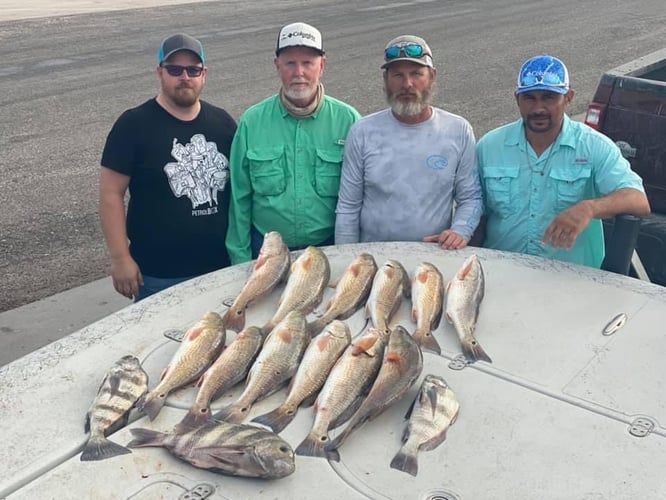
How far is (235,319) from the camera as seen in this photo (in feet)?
11.6

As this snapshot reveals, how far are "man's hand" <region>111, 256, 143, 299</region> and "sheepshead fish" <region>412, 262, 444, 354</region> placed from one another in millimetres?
1666

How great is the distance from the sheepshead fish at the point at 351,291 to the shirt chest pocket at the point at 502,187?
0.87m

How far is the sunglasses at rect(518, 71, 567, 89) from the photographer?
4.02 m

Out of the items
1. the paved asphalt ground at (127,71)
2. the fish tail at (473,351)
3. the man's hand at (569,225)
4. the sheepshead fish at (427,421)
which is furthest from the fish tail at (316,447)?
the paved asphalt ground at (127,71)

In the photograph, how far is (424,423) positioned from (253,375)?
0.68m

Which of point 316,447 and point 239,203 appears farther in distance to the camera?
point 239,203

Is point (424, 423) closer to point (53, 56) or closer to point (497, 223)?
point (497, 223)

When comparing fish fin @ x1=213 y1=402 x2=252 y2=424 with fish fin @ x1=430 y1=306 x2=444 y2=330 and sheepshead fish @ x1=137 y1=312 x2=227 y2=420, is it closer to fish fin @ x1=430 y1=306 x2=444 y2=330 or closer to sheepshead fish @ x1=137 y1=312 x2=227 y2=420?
sheepshead fish @ x1=137 y1=312 x2=227 y2=420

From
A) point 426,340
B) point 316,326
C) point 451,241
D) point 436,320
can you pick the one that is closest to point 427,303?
point 436,320

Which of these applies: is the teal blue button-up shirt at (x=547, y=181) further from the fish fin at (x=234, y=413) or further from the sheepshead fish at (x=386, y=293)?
the fish fin at (x=234, y=413)

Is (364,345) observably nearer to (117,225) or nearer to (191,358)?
(191,358)

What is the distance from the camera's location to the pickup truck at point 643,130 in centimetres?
497

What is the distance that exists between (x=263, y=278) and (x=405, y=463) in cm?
144

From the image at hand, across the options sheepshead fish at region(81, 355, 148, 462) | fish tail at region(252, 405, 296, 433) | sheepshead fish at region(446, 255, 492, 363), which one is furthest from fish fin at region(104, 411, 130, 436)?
sheepshead fish at region(446, 255, 492, 363)
